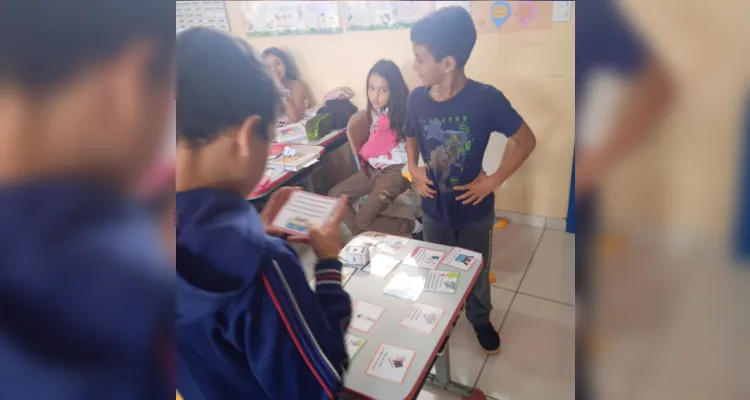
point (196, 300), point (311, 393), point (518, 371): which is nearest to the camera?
point (196, 300)

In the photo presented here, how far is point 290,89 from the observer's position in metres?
0.45

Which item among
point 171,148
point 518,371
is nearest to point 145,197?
point 171,148

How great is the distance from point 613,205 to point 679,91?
2.5 inches

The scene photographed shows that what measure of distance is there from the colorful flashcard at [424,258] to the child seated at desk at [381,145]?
124 mm

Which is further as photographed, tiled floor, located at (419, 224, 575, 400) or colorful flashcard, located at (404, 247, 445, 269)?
tiled floor, located at (419, 224, 575, 400)

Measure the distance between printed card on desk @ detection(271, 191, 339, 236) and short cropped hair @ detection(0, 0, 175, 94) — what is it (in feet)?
0.73

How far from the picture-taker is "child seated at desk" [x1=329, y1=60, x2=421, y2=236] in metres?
0.56

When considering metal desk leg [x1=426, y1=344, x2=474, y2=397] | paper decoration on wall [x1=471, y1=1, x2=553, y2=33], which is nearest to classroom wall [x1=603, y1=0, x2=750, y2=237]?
paper decoration on wall [x1=471, y1=1, x2=553, y2=33]

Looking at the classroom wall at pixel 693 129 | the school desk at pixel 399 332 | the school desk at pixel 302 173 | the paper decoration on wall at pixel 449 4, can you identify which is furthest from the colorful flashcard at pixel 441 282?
the classroom wall at pixel 693 129

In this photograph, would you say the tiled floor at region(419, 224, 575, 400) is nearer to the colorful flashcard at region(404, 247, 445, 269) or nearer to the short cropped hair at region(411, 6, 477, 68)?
the colorful flashcard at region(404, 247, 445, 269)

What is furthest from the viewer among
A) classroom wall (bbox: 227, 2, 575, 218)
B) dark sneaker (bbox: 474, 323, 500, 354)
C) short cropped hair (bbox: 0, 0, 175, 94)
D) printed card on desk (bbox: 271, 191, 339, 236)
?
dark sneaker (bbox: 474, 323, 500, 354)

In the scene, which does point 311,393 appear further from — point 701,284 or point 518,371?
point 518,371

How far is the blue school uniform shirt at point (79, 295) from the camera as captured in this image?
20 centimetres

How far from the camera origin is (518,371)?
3.96ft
